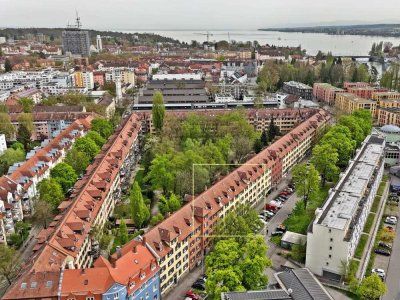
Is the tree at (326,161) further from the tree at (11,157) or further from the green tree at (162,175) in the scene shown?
the tree at (11,157)


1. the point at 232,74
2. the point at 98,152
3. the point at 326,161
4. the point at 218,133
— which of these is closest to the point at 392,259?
the point at 326,161

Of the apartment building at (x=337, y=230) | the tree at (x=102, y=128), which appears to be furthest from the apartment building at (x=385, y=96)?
the tree at (x=102, y=128)

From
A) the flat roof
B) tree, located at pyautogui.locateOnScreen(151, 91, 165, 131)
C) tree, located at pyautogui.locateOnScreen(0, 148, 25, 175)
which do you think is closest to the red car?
the flat roof

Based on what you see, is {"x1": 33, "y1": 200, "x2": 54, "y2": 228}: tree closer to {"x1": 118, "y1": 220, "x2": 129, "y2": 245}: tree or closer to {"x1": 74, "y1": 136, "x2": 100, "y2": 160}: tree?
{"x1": 118, "y1": 220, "x2": 129, "y2": 245}: tree

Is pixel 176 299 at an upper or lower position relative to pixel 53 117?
lower

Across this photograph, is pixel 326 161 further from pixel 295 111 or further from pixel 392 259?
pixel 295 111

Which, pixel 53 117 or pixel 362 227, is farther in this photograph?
pixel 53 117

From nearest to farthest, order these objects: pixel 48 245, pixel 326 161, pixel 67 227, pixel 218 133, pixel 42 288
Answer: pixel 42 288
pixel 48 245
pixel 67 227
pixel 326 161
pixel 218 133

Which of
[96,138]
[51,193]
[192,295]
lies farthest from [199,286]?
[96,138]
